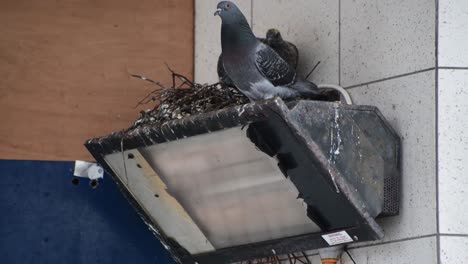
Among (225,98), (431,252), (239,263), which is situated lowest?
(239,263)

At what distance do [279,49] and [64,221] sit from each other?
4.39 feet

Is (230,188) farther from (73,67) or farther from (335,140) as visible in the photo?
(73,67)

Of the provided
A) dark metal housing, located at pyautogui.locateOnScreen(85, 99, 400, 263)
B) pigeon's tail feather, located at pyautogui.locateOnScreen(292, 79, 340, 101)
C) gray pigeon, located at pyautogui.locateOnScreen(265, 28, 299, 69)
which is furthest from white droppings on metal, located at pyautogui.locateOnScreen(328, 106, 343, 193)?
gray pigeon, located at pyautogui.locateOnScreen(265, 28, 299, 69)

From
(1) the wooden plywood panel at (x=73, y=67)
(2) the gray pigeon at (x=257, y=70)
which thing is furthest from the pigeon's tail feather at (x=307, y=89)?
(1) the wooden plywood panel at (x=73, y=67)

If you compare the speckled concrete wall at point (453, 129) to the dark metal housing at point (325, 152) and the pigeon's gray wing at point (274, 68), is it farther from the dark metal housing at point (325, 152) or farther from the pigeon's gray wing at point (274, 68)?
the pigeon's gray wing at point (274, 68)

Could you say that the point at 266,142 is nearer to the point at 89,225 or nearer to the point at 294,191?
the point at 294,191

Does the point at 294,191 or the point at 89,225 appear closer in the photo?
the point at 294,191

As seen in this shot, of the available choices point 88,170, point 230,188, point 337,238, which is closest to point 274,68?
point 230,188

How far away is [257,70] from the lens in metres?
5.55

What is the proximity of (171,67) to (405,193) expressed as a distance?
1.78 metres

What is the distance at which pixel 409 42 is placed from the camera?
18.0 feet

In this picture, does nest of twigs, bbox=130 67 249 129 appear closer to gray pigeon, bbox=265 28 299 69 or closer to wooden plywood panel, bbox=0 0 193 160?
gray pigeon, bbox=265 28 299 69

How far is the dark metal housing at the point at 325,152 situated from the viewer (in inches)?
199

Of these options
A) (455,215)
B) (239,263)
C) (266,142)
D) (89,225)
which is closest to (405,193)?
(455,215)
